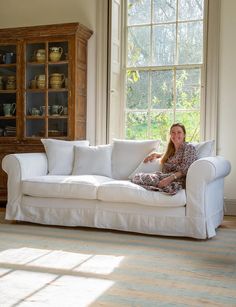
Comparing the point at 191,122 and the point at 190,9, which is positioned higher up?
the point at 190,9

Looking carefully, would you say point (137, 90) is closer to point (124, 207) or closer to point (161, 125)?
point (161, 125)

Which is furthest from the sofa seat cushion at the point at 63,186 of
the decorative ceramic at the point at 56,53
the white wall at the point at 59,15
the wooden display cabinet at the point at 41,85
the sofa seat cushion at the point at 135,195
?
the decorative ceramic at the point at 56,53

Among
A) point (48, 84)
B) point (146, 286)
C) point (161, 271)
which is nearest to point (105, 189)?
point (161, 271)

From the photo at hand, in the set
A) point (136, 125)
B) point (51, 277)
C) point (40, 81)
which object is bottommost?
point (51, 277)

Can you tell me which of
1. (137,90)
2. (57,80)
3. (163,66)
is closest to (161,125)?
(137,90)

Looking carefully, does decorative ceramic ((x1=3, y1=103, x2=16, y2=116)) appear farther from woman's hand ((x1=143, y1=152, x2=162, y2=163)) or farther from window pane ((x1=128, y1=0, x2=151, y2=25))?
woman's hand ((x1=143, y1=152, x2=162, y2=163))

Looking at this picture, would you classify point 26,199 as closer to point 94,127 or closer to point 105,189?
point 105,189

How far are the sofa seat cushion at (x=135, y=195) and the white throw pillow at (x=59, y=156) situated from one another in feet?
2.84

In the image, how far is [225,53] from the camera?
521cm

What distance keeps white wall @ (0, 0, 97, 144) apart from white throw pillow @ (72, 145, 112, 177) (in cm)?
76

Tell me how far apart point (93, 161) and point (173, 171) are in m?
1.00

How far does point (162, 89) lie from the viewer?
565cm

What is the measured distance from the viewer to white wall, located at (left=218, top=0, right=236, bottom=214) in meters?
5.17

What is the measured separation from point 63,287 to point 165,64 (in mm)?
3589
